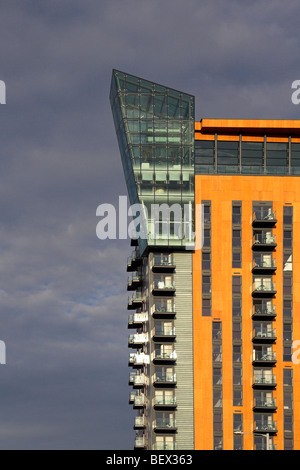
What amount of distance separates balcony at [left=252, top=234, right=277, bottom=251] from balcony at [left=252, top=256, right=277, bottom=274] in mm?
1395

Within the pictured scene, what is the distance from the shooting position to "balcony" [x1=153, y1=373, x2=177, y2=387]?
152 metres

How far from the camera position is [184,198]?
157 metres

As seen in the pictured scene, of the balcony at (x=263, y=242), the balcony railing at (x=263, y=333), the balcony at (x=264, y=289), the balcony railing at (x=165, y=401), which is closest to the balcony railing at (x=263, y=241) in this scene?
the balcony at (x=263, y=242)

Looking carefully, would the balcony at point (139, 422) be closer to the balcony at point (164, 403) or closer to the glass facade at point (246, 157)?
the balcony at point (164, 403)

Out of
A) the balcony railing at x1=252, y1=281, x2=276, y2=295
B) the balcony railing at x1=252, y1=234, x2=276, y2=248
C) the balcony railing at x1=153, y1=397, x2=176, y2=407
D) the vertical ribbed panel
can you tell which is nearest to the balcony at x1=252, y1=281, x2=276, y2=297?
the balcony railing at x1=252, y1=281, x2=276, y2=295

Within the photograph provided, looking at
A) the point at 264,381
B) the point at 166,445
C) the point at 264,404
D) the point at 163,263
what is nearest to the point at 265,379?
the point at 264,381

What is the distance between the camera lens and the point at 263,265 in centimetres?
15612

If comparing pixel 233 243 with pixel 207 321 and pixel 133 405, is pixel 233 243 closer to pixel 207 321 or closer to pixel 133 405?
pixel 207 321

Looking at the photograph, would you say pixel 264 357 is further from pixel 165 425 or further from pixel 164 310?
pixel 165 425

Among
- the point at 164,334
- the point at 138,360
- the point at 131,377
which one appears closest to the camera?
the point at 164,334

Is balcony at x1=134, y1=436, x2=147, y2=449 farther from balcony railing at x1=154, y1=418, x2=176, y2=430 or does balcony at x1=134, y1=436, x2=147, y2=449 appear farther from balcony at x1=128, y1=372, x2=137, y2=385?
balcony at x1=128, y1=372, x2=137, y2=385

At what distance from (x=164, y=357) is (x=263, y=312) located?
579 inches
